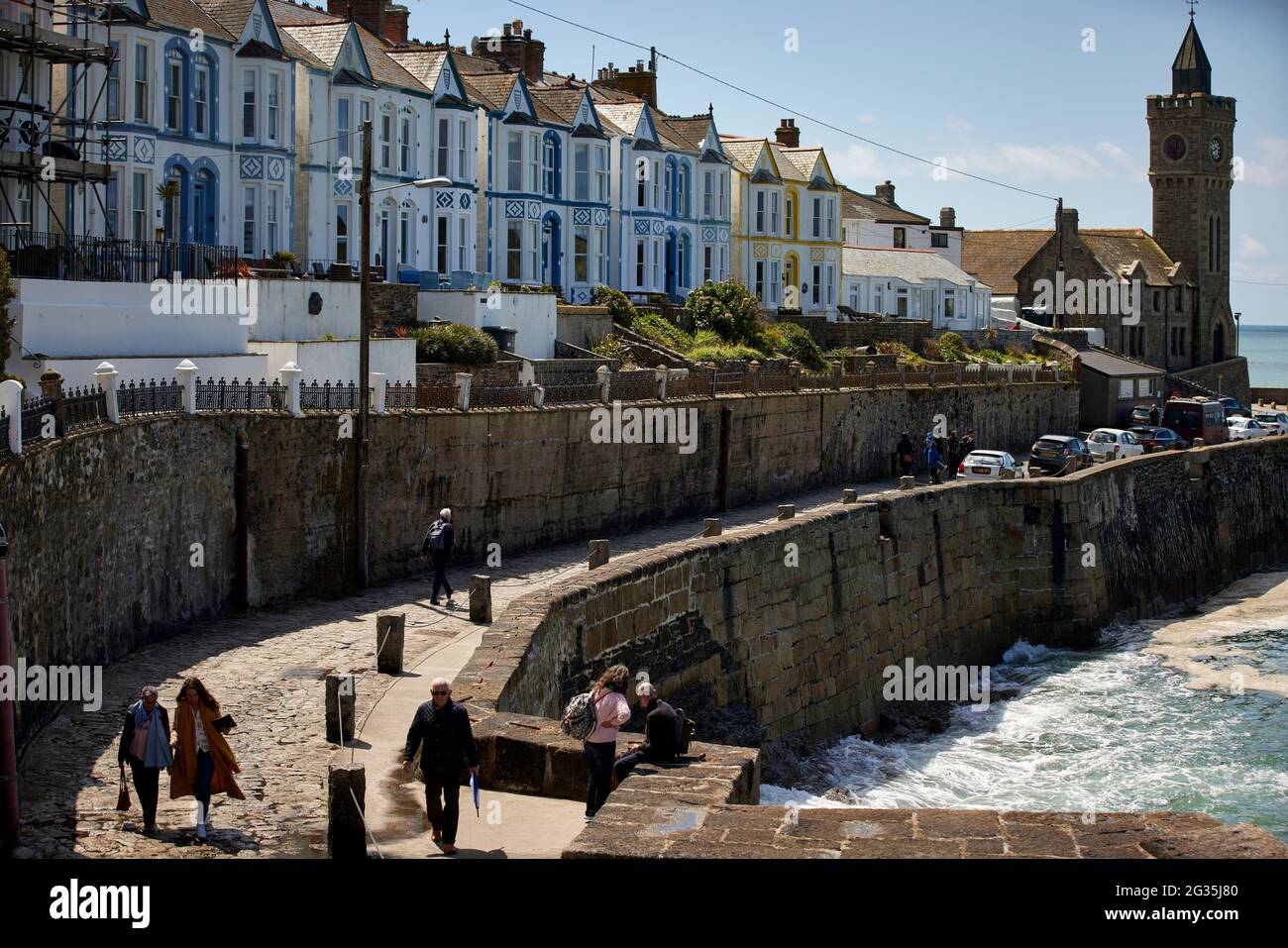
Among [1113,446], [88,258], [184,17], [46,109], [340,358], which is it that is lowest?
[1113,446]

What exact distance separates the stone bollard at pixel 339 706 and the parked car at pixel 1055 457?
28120 mm

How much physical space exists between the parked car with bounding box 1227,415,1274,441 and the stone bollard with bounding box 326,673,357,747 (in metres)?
44.5

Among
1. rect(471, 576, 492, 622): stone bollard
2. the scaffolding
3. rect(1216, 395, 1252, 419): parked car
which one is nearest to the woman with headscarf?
rect(471, 576, 492, 622): stone bollard

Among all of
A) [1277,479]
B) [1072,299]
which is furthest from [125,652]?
[1072,299]

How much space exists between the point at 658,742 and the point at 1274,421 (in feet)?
166

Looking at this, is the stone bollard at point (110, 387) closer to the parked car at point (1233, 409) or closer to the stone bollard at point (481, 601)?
the stone bollard at point (481, 601)

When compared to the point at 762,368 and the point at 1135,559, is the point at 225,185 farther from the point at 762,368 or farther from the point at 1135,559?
the point at 1135,559

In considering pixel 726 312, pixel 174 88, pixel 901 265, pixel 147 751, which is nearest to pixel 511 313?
pixel 174 88

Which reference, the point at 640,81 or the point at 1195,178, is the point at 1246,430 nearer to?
the point at 640,81

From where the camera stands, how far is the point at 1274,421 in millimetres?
59031

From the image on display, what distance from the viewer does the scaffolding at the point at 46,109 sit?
2775 cm

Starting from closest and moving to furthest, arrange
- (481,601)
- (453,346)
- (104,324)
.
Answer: (481,601) → (104,324) → (453,346)

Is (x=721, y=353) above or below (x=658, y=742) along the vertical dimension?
above
